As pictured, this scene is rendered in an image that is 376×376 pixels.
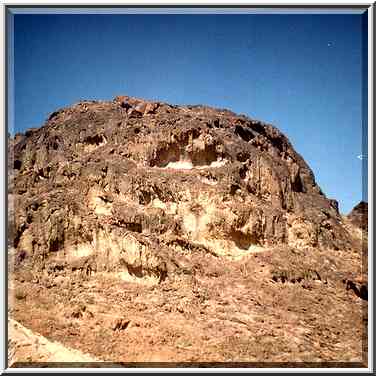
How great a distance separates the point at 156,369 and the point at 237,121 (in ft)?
63.6

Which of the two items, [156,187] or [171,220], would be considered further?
[156,187]

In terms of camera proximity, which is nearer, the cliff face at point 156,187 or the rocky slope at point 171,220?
the rocky slope at point 171,220

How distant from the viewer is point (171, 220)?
2534 centimetres

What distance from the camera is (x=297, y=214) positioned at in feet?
92.1

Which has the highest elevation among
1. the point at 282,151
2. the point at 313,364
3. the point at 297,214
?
the point at 282,151

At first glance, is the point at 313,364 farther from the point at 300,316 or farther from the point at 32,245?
the point at 32,245

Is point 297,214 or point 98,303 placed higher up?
point 297,214

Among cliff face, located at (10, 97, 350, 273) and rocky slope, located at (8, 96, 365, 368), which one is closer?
rocky slope, located at (8, 96, 365, 368)

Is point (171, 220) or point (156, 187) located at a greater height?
point (156, 187)

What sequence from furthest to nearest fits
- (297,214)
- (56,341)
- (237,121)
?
(237,121) → (297,214) → (56,341)

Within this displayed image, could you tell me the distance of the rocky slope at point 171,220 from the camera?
20.7 m

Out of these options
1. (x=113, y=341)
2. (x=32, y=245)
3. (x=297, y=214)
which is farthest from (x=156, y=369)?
(x=297, y=214)

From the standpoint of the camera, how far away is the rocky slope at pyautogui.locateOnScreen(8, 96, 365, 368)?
2066 centimetres

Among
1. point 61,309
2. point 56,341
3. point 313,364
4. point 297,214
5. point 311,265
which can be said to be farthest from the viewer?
point 297,214
